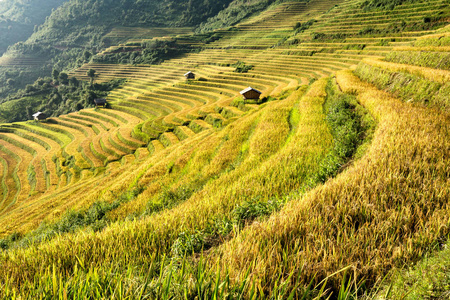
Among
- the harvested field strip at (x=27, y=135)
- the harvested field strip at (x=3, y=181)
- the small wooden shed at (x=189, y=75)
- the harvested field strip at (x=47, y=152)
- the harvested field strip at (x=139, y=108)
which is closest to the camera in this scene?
the harvested field strip at (x=3, y=181)

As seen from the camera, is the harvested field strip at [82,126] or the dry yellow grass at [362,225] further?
the harvested field strip at [82,126]

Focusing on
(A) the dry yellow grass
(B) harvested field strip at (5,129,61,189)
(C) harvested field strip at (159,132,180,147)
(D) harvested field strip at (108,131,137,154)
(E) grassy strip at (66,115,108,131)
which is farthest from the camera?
(E) grassy strip at (66,115,108,131)

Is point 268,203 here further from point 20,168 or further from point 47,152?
point 47,152

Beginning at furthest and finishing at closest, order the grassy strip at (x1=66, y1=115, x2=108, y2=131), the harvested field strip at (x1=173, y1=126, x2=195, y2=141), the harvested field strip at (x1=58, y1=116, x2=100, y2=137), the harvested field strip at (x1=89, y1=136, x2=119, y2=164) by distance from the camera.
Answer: the grassy strip at (x1=66, y1=115, x2=108, y2=131)
the harvested field strip at (x1=58, y1=116, x2=100, y2=137)
the harvested field strip at (x1=89, y1=136, x2=119, y2=164)
the harvested field strip at (x1=173, y1=126, x2=195, y2=141)

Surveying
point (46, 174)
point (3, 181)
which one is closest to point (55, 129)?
point (3, 181)

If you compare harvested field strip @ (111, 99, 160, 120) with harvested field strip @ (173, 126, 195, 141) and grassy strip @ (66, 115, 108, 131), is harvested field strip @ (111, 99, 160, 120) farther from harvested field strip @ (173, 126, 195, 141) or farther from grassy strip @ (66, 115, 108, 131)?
harvested field strip @ (173, 126, 195, 141)

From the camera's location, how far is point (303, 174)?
6.43m

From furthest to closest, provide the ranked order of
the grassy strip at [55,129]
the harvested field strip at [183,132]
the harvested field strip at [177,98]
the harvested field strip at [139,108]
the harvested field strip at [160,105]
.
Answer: the grassy strip at [55,129], the harvested field strip at [139,108], the harvested field strip at [160,105], the harvested field strip at [177,98], the harvested field strip at [183,132]

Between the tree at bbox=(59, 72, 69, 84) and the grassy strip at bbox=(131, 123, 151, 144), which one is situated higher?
the tree at bbox=(59, 72, 69, 84)

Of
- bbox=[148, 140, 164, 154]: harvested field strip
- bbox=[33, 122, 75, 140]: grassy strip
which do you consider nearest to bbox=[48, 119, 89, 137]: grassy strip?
bbox=[33, 122, 75, 140]: grassy strip

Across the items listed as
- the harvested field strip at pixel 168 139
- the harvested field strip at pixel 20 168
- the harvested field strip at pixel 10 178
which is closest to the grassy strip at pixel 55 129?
the harvested field strip at pixel 20 168

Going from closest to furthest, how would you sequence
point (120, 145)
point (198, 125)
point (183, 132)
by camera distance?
point (183, 132) → point (198, 125) → point (120, 145)

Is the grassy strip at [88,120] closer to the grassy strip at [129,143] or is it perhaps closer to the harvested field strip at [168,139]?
the grassy strip at [129,143]

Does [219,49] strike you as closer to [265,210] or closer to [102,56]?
[102,56]
